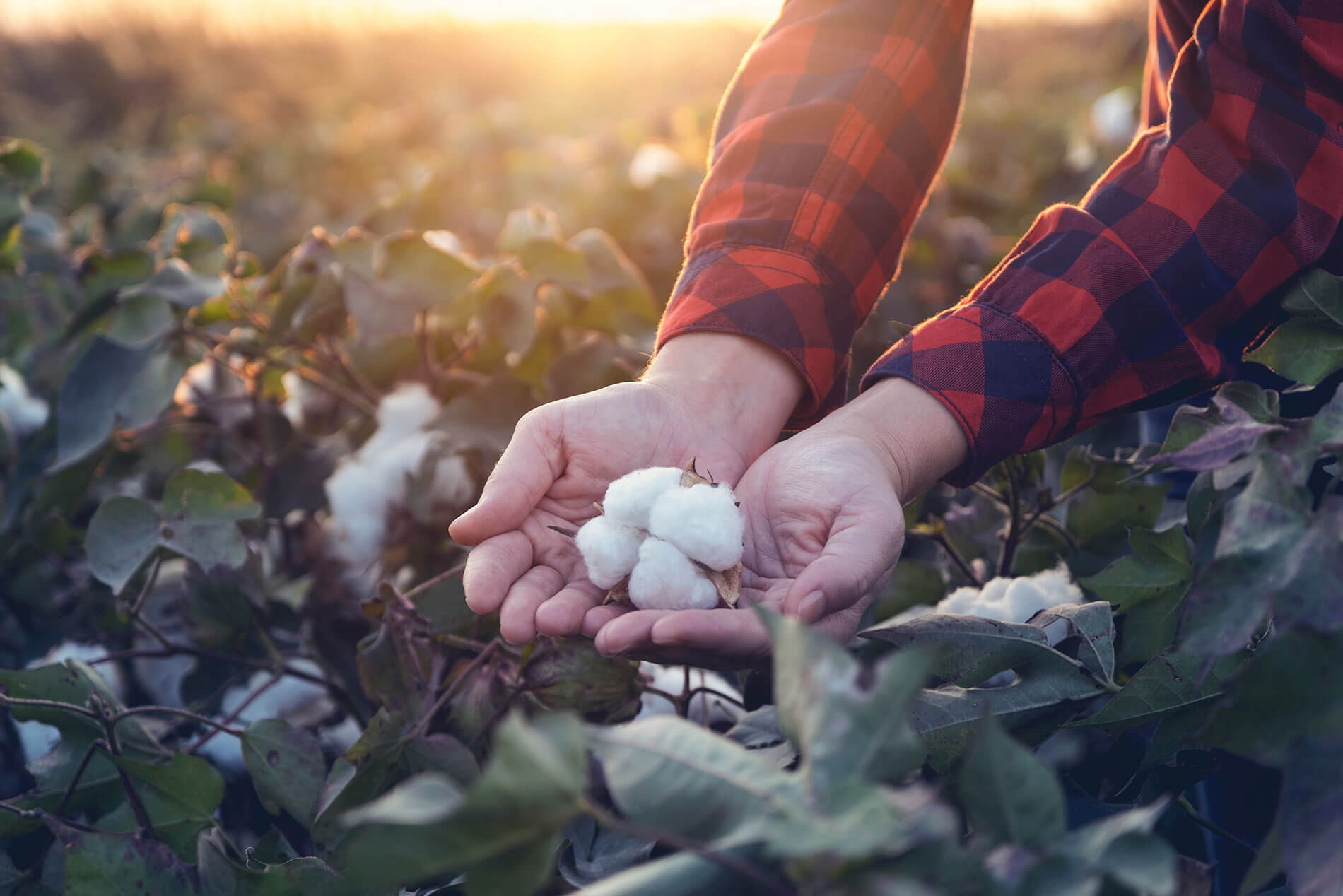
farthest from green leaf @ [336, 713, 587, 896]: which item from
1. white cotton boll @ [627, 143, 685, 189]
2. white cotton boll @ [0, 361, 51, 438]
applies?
white cotton boll @ [627, 143, 685, 189]

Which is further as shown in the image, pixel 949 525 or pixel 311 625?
pixel 311 625

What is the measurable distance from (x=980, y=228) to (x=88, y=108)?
866 cm

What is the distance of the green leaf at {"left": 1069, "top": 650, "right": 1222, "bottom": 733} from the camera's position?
0.81 m

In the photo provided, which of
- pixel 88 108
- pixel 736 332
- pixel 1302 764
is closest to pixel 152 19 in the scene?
pixel 88 108

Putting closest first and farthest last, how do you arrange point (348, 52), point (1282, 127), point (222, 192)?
point (1282, 127)
point (222, 192)
point (348, 52)

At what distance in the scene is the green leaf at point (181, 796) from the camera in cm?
102

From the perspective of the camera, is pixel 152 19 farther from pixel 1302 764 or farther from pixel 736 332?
pixel 1302 764

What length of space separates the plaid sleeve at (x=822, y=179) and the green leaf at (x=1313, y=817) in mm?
806

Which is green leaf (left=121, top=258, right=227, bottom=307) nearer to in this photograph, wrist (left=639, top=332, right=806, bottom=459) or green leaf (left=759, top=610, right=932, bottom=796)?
wrist (left=639, top=332, right=806, bottom=459)

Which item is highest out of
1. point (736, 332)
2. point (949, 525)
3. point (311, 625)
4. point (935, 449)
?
point (736, 332)

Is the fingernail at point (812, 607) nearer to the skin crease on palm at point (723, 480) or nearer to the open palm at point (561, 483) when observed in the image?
the skin crease on palm at point (723, 480)

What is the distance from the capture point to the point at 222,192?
248 cm

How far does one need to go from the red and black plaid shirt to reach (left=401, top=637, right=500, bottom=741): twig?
51 centimetres

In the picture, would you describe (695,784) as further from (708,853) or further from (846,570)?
(846,570)
